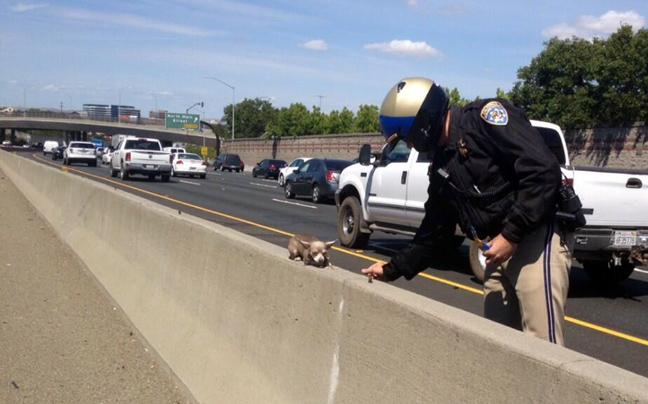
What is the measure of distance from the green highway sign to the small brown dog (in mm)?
102686

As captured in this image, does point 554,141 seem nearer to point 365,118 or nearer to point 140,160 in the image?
point 140,160

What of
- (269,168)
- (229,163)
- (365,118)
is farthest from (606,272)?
(365,118)

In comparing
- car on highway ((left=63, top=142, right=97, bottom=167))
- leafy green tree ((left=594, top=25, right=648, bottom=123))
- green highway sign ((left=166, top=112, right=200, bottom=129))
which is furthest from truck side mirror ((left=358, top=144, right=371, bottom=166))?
green highway sign ((left=166, top=112, right=200, bottom=129))

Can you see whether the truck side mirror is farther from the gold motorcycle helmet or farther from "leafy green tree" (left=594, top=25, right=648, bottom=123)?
"leafy green tree" (left=594, top=25, right=648, bottom=123)

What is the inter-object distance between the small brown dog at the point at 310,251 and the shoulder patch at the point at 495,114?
54.0 inches

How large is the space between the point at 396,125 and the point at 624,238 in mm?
6374

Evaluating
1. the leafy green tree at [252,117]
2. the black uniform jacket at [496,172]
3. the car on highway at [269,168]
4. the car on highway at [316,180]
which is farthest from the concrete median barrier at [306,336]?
the leafy green tree at [252,117]

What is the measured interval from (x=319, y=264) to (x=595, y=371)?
2182 mm

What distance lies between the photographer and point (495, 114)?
3406 millimetres

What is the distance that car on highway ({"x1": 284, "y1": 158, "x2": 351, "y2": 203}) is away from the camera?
26.2 m

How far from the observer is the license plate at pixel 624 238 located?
9.22m

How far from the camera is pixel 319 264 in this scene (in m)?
4.44

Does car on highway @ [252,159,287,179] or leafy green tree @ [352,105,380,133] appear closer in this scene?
car on highway @ [252,159,287,179]

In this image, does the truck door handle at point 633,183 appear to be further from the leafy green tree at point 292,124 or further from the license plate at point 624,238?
the leafy green tree at point 292,124
